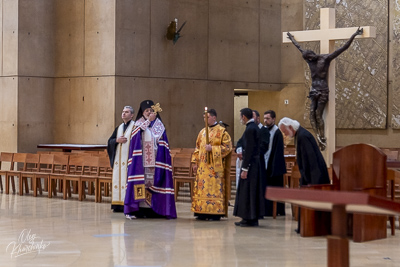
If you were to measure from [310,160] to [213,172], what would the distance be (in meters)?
2.36

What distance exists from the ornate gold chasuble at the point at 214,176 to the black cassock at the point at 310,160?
2153 mm

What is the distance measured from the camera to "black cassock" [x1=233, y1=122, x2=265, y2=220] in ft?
29.2

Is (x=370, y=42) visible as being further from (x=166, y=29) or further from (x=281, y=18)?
(x=166, y=29)

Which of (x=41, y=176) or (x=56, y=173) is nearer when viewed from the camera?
(x=41, y=176)

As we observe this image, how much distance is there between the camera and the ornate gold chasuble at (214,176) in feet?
30.8

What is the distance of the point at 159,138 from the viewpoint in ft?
32.5

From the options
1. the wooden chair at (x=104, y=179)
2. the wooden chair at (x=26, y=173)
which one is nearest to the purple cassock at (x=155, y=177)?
the wooden chair at (x=104, y=179)

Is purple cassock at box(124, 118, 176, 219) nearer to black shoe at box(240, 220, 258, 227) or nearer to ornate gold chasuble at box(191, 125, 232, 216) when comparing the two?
ornate gold chasuble at box(191, 125, 232, 216)

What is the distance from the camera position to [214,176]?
9.44 m

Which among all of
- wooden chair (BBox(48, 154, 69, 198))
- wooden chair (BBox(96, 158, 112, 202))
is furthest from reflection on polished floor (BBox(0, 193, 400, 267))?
wooden chair (BBox(48, 154, 69, 198))

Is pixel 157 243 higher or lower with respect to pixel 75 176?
lower

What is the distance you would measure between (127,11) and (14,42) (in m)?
2.82
